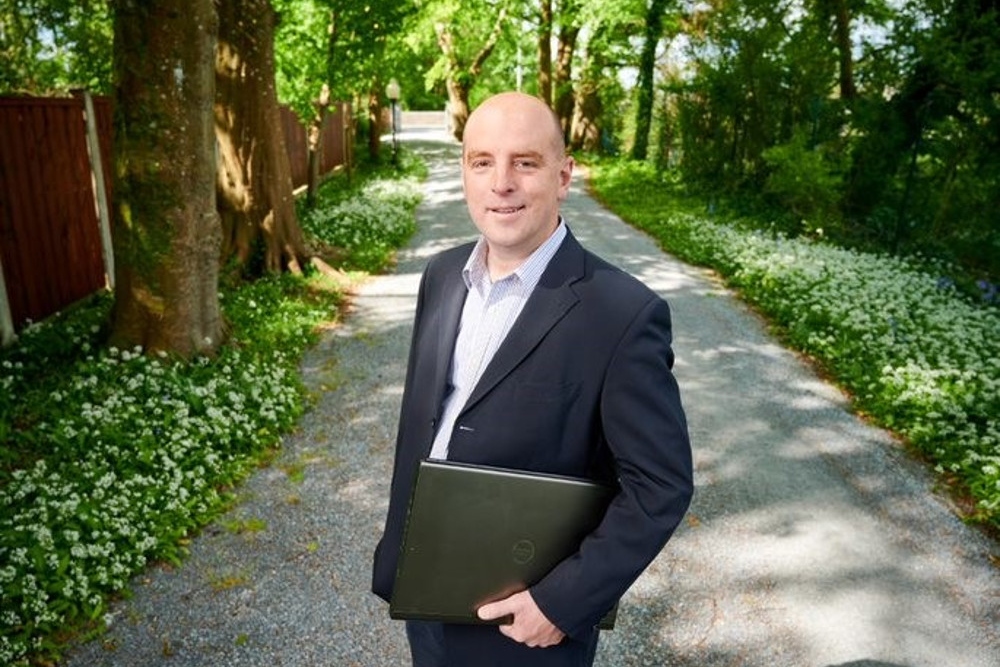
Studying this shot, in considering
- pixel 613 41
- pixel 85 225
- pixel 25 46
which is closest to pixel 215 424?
pixel 85 225

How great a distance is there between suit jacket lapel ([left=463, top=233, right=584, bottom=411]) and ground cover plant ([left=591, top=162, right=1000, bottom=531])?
4.39 metres

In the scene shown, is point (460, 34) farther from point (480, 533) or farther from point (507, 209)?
point (480, 533)

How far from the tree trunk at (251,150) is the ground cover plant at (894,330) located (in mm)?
6909

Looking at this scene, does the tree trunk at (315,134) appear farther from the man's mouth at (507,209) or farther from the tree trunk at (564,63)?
the tree trunk at (564,63)

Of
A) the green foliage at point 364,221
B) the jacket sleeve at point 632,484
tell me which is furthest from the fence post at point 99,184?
the jacket sleeve at point 632,484

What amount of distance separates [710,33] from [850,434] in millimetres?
13596

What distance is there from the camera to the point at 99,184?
7852mm

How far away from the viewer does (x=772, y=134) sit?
14.8 metres

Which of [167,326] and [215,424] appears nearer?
[215,424]

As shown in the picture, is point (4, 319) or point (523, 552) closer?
point (523, 552)

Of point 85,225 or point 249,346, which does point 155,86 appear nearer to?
point 249,346

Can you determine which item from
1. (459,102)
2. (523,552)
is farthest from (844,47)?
(459,102)

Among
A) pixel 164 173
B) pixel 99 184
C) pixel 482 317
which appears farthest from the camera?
pixel 99 184

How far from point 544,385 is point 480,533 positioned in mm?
416
